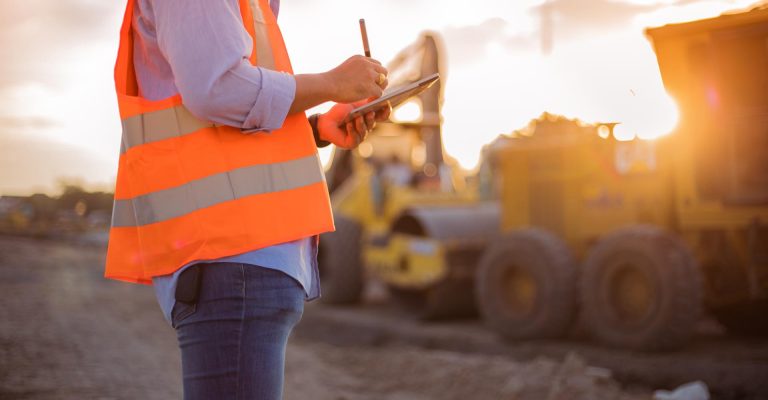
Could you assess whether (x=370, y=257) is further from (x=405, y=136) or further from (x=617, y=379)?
(x=617, y=379)

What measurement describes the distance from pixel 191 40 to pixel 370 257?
9.60 m

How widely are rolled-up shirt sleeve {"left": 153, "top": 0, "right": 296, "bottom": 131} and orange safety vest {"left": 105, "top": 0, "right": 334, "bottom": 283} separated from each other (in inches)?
3.1

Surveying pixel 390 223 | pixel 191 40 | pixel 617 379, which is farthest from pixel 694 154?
pixel 191 40

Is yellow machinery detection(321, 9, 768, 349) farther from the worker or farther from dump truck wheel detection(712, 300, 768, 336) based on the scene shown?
the worker

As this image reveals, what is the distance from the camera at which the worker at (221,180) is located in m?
1.52

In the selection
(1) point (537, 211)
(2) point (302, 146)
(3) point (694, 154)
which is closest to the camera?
(2) point (302, 146)

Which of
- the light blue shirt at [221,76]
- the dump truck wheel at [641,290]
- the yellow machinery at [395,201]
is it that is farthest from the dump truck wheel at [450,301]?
the light blue shirt at [221,76]

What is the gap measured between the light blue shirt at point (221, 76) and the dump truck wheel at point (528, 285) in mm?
6157

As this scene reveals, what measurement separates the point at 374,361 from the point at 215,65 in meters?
6.37

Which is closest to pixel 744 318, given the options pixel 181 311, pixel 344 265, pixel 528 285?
pixel 528 285

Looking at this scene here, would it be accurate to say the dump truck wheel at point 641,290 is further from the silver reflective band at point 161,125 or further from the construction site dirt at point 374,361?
the silver reflective band at point 161,125

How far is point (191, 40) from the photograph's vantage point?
4.96ft

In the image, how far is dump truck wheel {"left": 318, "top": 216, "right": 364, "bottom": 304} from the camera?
36.8ft

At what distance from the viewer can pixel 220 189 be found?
5.24 ft
